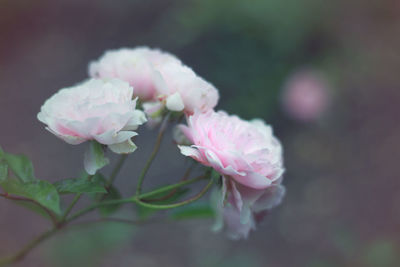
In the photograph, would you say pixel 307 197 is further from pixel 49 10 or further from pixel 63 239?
pixel 49 10

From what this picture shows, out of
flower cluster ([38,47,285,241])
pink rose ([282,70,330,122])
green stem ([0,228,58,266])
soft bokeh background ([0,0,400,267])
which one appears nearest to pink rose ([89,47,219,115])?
flower cluster ([38,47,285,241])

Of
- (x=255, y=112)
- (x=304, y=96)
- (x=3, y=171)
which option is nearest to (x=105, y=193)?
(x=3, y=171)

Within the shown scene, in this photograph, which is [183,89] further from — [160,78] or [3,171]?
[3,171]

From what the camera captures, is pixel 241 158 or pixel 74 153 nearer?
pixel 241 158

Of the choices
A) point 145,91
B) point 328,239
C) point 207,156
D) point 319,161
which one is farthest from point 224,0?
point 207,156

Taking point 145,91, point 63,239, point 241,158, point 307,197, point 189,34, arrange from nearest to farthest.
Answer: point 241,158 < point 145,91 < point 63,239 < point 307,197 < point 189,34

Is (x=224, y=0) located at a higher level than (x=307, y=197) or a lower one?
higher

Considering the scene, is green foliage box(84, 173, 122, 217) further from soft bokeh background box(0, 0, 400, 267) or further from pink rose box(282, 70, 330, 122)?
pink rose box(282, 70, 330, 122)

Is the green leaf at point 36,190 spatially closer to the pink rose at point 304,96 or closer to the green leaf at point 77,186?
the green leaf at point 77,186
